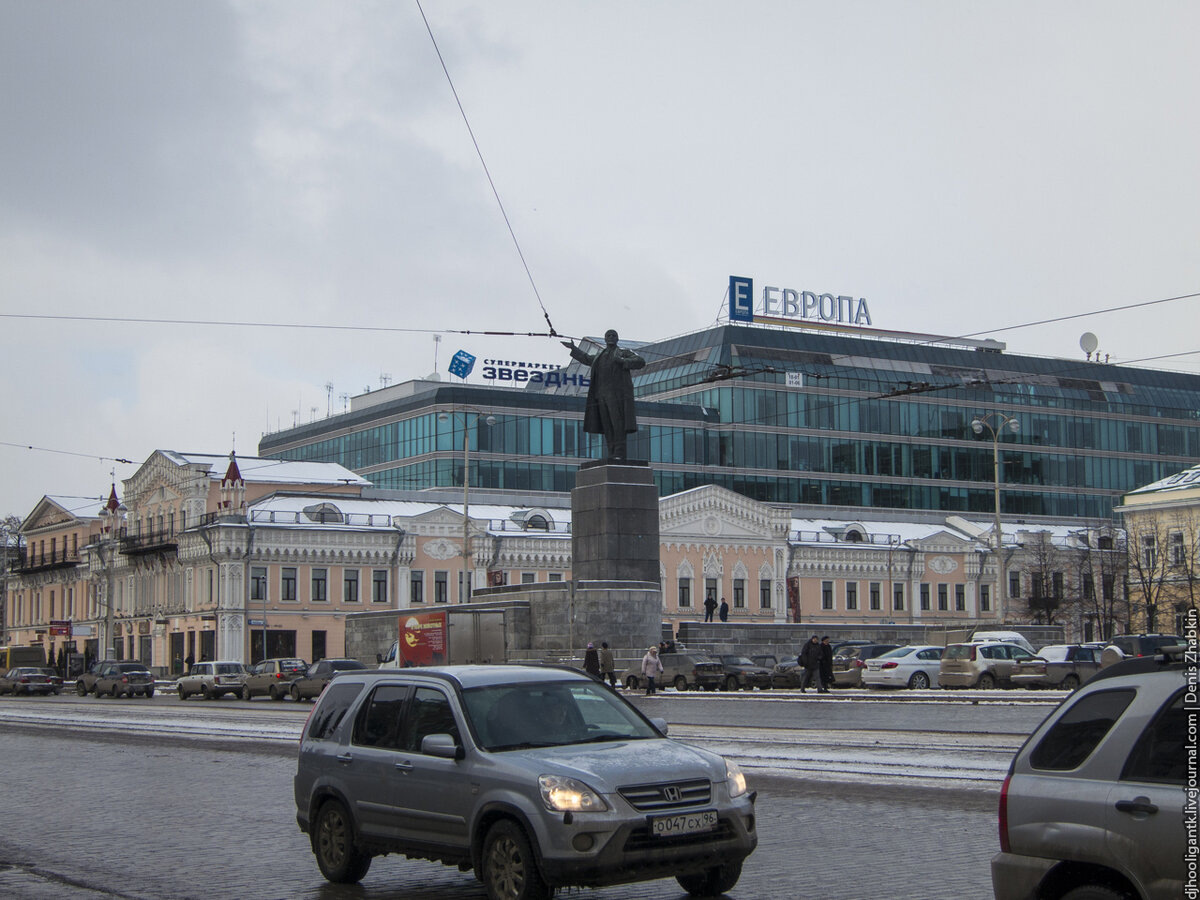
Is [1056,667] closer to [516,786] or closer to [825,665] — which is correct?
[825,665]

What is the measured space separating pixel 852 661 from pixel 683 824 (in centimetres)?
4135

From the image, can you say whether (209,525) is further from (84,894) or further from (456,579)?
(84,894)

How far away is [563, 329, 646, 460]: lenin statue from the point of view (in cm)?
4359

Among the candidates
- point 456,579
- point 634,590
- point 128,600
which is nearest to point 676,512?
point 456,579

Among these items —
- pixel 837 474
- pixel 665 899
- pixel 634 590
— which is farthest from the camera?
pixel 837 474

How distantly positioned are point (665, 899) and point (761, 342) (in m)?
90.6

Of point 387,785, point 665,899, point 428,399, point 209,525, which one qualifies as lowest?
point 665,899

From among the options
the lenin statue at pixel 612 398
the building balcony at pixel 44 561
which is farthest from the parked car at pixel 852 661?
the building balcony at pixel 44 561

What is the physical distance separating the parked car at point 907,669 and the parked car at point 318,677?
15.7 meters

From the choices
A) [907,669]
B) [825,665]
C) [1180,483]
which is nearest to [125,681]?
[825,665]

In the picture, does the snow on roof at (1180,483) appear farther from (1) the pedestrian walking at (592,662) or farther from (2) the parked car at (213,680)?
(2) the parked car at (213,680)

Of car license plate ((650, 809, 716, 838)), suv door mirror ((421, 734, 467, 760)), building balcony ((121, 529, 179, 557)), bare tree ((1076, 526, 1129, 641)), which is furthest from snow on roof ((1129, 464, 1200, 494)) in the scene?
suv door mirror ((421, 734, 467, 760))

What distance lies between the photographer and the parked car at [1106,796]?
664 cm

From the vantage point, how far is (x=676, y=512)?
79.9 m
